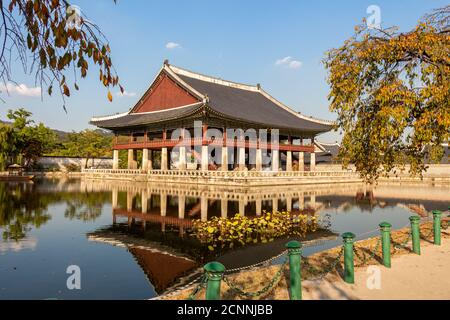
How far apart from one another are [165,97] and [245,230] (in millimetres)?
35405

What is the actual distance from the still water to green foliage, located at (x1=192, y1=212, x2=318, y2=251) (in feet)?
1.75

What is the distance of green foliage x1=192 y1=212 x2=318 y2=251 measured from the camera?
475 inches

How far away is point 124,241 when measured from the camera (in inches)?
475

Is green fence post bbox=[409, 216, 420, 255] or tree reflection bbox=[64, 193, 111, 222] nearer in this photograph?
green fence post bbox=[409, 216, 420, 255]

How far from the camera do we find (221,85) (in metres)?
53.1

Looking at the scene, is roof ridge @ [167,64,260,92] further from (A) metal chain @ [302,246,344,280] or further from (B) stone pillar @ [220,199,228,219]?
(A) metal chain @ [302,246,344,280]

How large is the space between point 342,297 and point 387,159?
21.4 feet

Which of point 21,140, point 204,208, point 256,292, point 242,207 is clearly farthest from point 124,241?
point 21,140

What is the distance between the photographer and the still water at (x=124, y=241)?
785 cm

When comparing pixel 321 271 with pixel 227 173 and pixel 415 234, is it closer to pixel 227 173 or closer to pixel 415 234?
pixel 415 234

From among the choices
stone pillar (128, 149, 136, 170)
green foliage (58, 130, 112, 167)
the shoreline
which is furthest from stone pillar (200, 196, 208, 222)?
green foliage (58, 130, 112, 167)
